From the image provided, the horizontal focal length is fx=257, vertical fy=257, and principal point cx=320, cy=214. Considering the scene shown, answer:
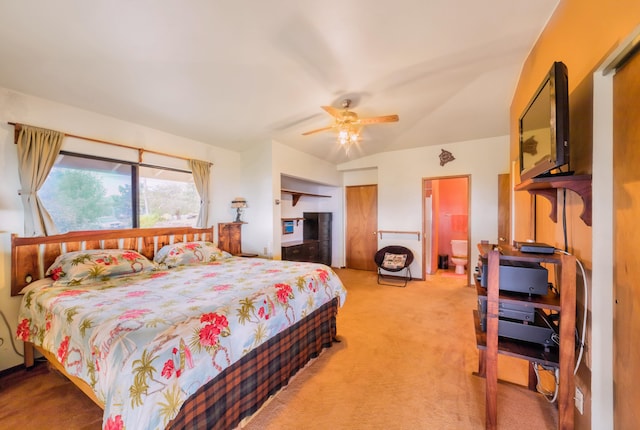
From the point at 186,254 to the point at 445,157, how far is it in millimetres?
4574

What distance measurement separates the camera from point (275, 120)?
342cm

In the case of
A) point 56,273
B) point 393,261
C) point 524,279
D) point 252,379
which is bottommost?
point 252,379

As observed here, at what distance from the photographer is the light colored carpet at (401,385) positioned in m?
1.68

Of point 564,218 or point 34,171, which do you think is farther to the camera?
point 34,171

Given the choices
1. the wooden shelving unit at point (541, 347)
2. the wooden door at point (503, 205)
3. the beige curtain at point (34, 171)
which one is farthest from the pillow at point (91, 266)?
the wooden door at point (503, 205)

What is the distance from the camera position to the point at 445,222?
21.6 ft

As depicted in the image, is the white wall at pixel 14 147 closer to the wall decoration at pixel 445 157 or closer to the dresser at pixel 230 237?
the dresser at pixel 230 237

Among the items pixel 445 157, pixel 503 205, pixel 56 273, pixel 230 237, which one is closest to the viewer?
pixel 56 273

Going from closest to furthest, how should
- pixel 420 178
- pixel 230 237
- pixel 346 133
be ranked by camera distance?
pixel 346 133 < pixel 230 237 < pixel 420 178

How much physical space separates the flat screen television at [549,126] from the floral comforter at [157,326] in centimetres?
182

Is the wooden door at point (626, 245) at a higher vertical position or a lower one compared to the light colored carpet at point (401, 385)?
higher

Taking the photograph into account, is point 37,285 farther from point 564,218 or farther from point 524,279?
point 564,218

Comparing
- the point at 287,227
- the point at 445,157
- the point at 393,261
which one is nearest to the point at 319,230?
the point at 287,227

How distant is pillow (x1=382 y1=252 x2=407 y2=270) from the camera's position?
4.76 m
